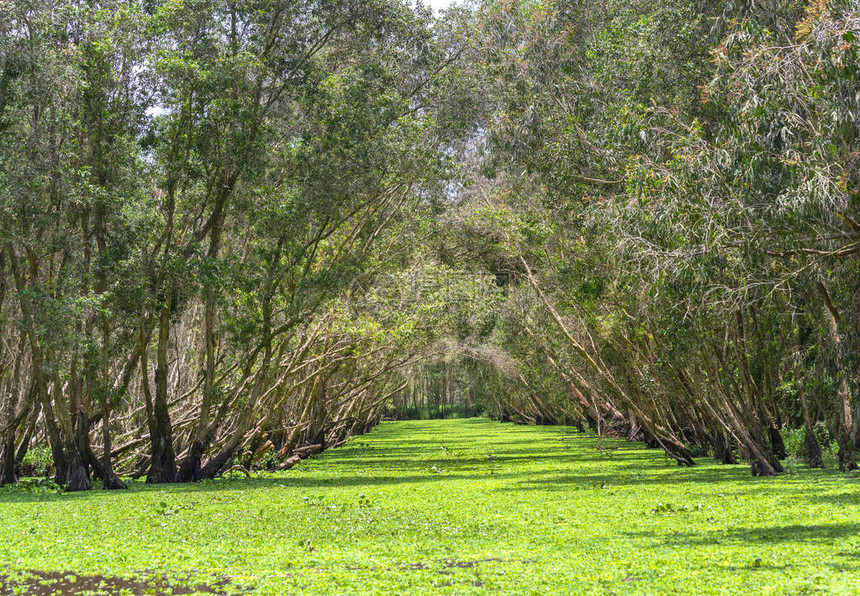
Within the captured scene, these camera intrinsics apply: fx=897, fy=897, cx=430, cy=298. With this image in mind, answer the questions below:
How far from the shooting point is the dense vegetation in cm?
1095

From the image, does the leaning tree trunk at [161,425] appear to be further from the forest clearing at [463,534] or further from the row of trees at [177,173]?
the forest clearing at [463,534]

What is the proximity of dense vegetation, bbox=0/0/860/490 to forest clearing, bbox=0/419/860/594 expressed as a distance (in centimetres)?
197

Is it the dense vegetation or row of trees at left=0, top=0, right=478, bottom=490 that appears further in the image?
row of trees at left=0, top=0, right=478, bottom=490

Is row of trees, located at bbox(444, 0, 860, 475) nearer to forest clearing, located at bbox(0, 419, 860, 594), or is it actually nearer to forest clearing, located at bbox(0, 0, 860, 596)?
forest clearing, located at bbox(0, 0, 860, 596)

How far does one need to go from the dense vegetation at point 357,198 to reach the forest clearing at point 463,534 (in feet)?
6.47

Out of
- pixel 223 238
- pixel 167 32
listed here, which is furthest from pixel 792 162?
pixel 223 238

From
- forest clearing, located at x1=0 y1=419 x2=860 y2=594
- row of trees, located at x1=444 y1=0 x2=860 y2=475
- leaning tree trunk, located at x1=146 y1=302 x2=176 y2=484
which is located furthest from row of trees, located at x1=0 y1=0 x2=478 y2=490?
row of trees, located at x1=444 y1=0 x2=860 y2=475

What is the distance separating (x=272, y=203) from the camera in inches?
635

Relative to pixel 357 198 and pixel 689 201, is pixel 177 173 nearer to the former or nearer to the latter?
pixel 357 198

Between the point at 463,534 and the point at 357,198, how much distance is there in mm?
8607

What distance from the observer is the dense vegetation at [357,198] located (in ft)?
35.9

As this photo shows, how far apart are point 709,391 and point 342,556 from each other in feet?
35.6

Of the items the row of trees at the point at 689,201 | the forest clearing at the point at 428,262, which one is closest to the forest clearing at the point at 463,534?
the forest clearing at the point at 428,262

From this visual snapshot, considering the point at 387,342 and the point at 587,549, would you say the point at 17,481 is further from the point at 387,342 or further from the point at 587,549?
the point at 587,549
